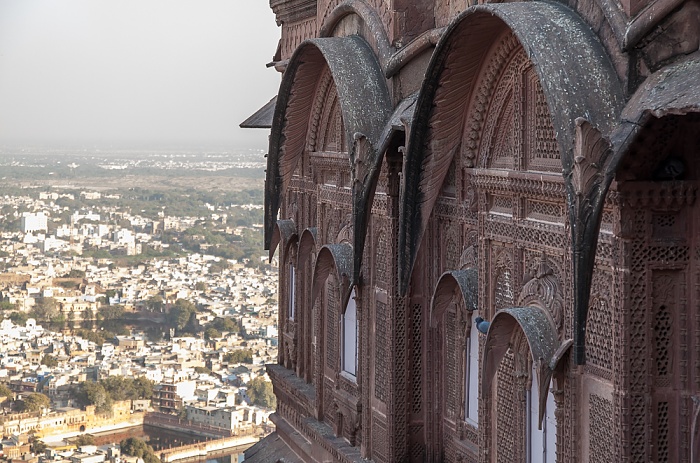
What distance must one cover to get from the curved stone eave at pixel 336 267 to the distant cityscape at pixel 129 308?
1956 centimetres

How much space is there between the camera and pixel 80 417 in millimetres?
34469

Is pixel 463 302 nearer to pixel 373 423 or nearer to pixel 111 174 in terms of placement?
pixel 373 423

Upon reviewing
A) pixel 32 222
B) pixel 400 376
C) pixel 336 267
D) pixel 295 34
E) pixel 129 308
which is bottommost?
pixel 129 308

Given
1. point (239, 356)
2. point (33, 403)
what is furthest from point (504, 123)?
point (239, 356)

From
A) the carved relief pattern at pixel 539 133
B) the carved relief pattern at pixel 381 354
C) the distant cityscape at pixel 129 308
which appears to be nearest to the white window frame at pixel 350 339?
the carved relief pattern at pixel 381 354

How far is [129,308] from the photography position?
49844mm

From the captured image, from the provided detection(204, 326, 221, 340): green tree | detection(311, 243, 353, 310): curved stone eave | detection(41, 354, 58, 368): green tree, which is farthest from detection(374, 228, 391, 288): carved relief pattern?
detection(204, 326, 221, 340): green tree

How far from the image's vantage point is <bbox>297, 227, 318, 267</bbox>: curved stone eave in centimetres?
954

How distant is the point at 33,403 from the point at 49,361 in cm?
618

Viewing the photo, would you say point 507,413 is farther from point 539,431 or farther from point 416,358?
point 416,358

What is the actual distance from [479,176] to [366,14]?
2.01 meters

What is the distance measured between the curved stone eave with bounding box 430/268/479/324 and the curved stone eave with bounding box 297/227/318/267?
2.73 metres

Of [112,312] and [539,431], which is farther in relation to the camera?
[112,312]

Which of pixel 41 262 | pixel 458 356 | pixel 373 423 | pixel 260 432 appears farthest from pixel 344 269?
pixel 41 262
